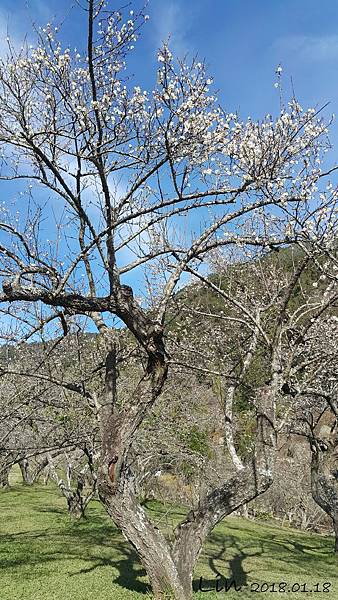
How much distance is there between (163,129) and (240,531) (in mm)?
14699

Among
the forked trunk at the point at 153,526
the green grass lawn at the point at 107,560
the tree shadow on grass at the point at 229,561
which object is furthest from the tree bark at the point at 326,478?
the forked trunk at the point at 153,526

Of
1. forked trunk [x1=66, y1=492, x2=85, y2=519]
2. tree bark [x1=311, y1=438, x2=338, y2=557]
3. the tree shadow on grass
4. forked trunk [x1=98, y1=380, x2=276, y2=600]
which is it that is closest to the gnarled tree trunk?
forked trunk [x1=98, y1=380, x2=276, y2=600]

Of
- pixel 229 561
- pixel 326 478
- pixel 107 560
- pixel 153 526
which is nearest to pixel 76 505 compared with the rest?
pixel 107 560

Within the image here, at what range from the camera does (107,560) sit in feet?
30.9

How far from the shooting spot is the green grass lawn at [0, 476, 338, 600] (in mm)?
7452

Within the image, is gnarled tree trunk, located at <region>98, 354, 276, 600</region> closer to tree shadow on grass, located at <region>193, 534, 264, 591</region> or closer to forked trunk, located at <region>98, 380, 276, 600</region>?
forked trunk, located at <region>98, 380, 276, 600</region>

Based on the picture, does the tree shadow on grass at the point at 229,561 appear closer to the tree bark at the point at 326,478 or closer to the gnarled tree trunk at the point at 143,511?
the tree bark at the point at 326,478

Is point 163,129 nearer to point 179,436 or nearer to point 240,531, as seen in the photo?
point 179,436

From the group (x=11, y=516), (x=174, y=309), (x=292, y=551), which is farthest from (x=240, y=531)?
(x=174, y=309)

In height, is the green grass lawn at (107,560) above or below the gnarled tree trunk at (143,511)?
below

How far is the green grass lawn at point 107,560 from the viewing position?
293 inches

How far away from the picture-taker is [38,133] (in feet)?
15.9

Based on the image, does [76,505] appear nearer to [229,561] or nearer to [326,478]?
[229,561]

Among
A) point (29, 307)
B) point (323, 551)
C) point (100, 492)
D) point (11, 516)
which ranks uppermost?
point (29, 307)
